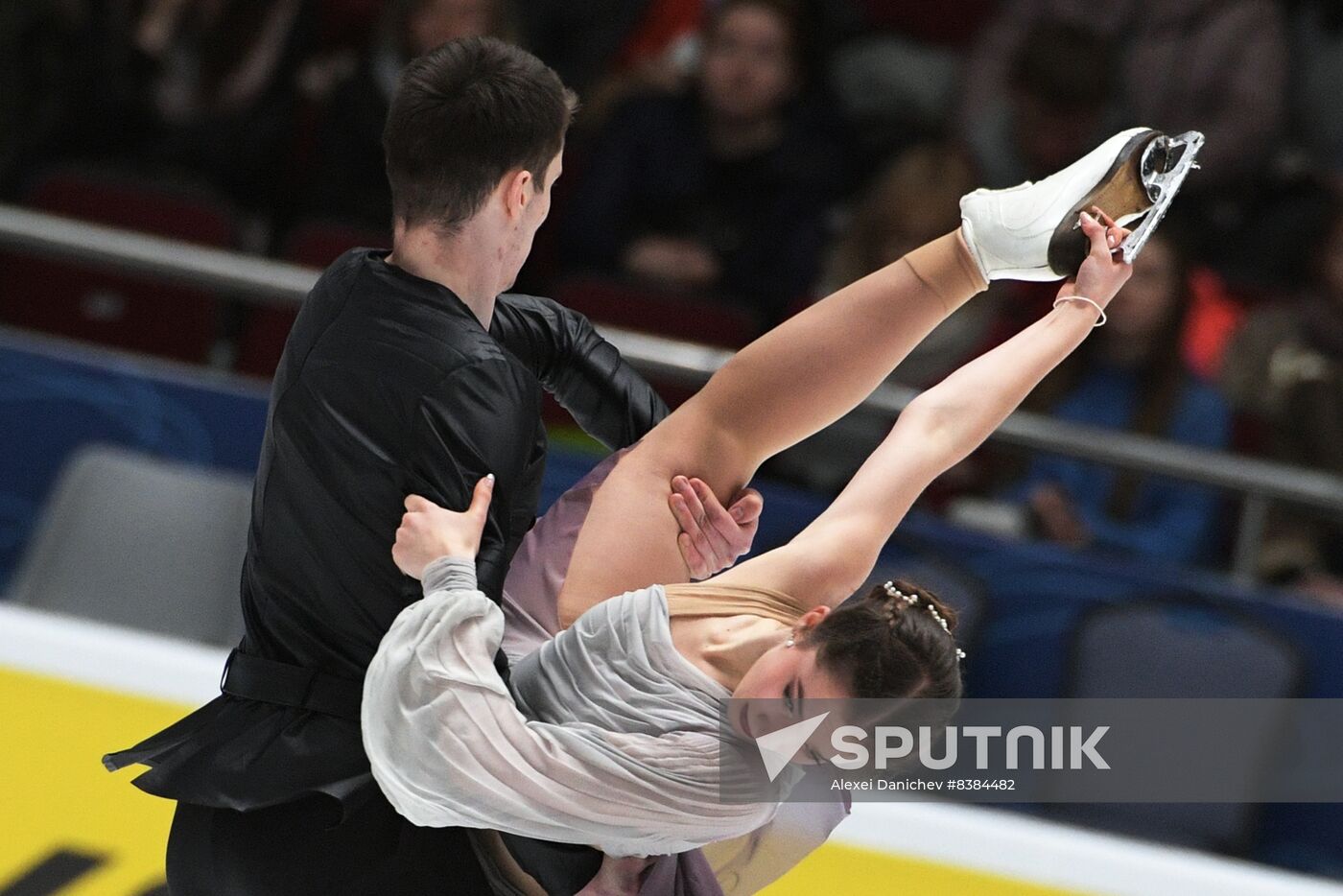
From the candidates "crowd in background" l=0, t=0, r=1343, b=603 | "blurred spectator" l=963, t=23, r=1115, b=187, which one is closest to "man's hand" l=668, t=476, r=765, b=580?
"crowd in background" l=0, t=0, r=1343, b=603

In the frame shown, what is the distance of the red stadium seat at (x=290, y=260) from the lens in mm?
4211

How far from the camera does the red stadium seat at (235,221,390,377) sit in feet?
13.8

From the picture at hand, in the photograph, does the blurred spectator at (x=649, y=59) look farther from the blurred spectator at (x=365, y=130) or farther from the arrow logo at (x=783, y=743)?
the arrow logo at (x=783, y=743)

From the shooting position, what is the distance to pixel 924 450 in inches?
82.9

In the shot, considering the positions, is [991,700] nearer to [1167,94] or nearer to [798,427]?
[798,427]

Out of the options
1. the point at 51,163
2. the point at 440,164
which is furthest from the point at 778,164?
the point at 440,164

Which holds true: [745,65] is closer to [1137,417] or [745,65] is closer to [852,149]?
[852,149]

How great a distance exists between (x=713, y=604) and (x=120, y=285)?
276 centimetres

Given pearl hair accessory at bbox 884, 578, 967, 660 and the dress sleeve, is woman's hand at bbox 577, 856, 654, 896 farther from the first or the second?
pearl hair accessory at bbox 884, 578, 967, 660

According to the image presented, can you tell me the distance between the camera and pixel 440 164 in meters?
1.90

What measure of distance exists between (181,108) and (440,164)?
325cm

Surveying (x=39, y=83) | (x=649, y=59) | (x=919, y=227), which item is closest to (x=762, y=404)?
(x=919, y=227)

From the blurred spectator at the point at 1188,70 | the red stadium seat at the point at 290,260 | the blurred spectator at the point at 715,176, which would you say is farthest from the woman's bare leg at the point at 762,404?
the blurred spectator at the point at 1188,70

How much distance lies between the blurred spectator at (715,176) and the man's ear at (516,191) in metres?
2.57
